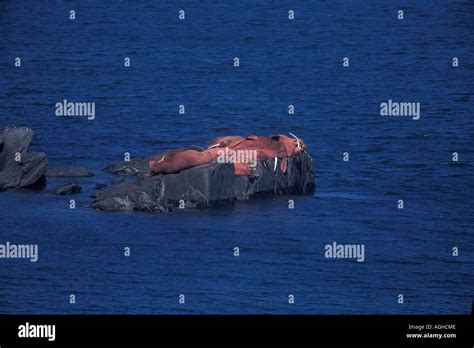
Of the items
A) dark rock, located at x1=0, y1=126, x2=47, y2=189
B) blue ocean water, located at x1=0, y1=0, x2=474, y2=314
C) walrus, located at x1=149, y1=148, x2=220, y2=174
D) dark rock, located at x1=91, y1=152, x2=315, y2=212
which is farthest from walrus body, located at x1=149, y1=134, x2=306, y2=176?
dark rock, located at x1=0, y1=126, x2=47, y2=189

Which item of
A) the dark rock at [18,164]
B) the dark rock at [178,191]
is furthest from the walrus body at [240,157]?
the dark rock at [18,164]

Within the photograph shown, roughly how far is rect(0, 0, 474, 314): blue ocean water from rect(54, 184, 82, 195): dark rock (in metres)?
0.35

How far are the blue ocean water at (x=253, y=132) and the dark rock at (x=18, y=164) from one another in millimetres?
607

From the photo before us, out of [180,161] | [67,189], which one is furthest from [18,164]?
[180,161]

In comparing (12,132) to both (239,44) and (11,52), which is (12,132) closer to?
(11,52)

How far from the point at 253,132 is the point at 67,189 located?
45.2 ft

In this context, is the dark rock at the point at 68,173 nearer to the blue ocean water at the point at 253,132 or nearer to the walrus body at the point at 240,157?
the blue ocean water at the point at 253,132

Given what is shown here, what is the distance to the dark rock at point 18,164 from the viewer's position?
49750mm

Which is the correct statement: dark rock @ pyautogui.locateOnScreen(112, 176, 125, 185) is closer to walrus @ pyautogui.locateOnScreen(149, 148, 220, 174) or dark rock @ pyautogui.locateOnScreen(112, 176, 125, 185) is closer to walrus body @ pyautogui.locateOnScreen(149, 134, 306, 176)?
walrus body @ pyautogui.locateOnScreen(149, 134, 306, 176)

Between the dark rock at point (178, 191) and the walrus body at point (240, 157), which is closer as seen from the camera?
the dark rock at point (178, 191)

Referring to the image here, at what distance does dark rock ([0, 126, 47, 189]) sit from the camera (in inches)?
1959

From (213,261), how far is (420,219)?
8.26m

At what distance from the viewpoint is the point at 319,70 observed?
80312 millimetres

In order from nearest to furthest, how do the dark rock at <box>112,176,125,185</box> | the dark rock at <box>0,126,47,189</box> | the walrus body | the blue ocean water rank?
1. the blue ocean water
2. the walrus body
3. the dark rock at <box>0,126,47,189</box>
4. the dark rock at <box>112,176,125,185</box>
